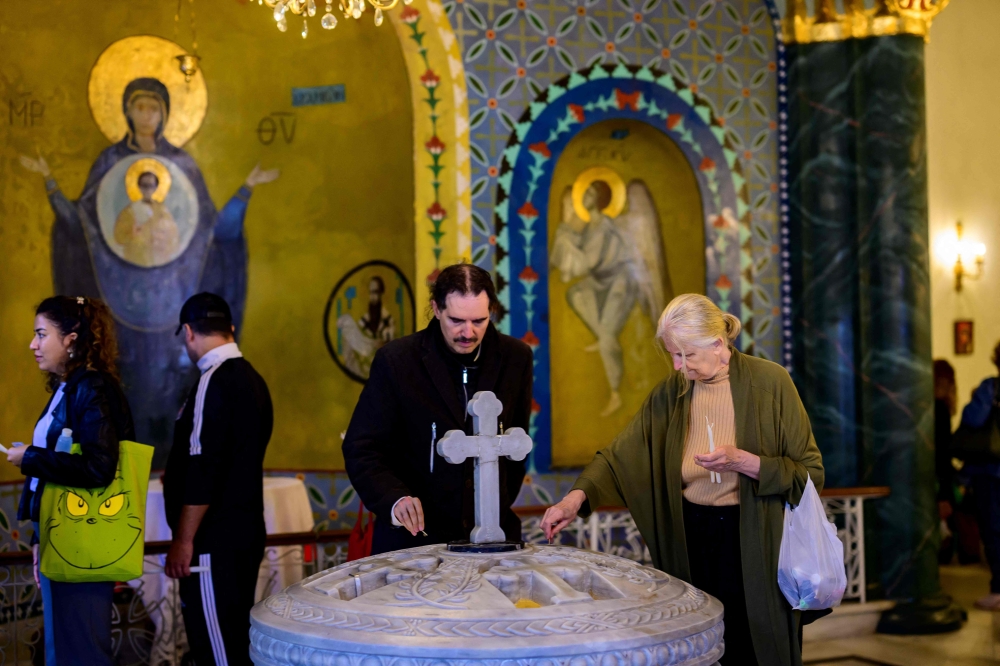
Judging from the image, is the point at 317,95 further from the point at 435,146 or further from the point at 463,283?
the point at 463,283

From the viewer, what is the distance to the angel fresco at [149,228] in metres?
7.66

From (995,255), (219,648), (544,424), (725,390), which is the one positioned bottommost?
(219,648)

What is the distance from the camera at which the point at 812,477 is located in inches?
131

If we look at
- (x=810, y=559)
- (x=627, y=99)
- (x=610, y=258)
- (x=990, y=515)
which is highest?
(x=627, y=99)

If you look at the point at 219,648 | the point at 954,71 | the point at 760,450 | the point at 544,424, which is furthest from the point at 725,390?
the point at 954,71

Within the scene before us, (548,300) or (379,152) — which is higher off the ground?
(379,152)

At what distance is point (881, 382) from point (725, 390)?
3.78m

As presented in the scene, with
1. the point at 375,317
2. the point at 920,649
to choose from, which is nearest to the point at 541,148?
the point at 375,317

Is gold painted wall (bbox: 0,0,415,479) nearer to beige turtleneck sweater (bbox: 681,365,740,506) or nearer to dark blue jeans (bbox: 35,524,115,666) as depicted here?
dark blue jeans (bbox: 35,524,115,666)

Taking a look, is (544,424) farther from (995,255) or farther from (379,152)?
(995,255)

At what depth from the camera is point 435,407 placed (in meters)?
3.44

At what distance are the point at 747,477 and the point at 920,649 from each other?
3723mm

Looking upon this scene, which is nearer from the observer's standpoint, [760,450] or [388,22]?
[760,450]

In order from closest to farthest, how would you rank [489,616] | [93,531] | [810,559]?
[489,616] → [810,559] → [93,531]
